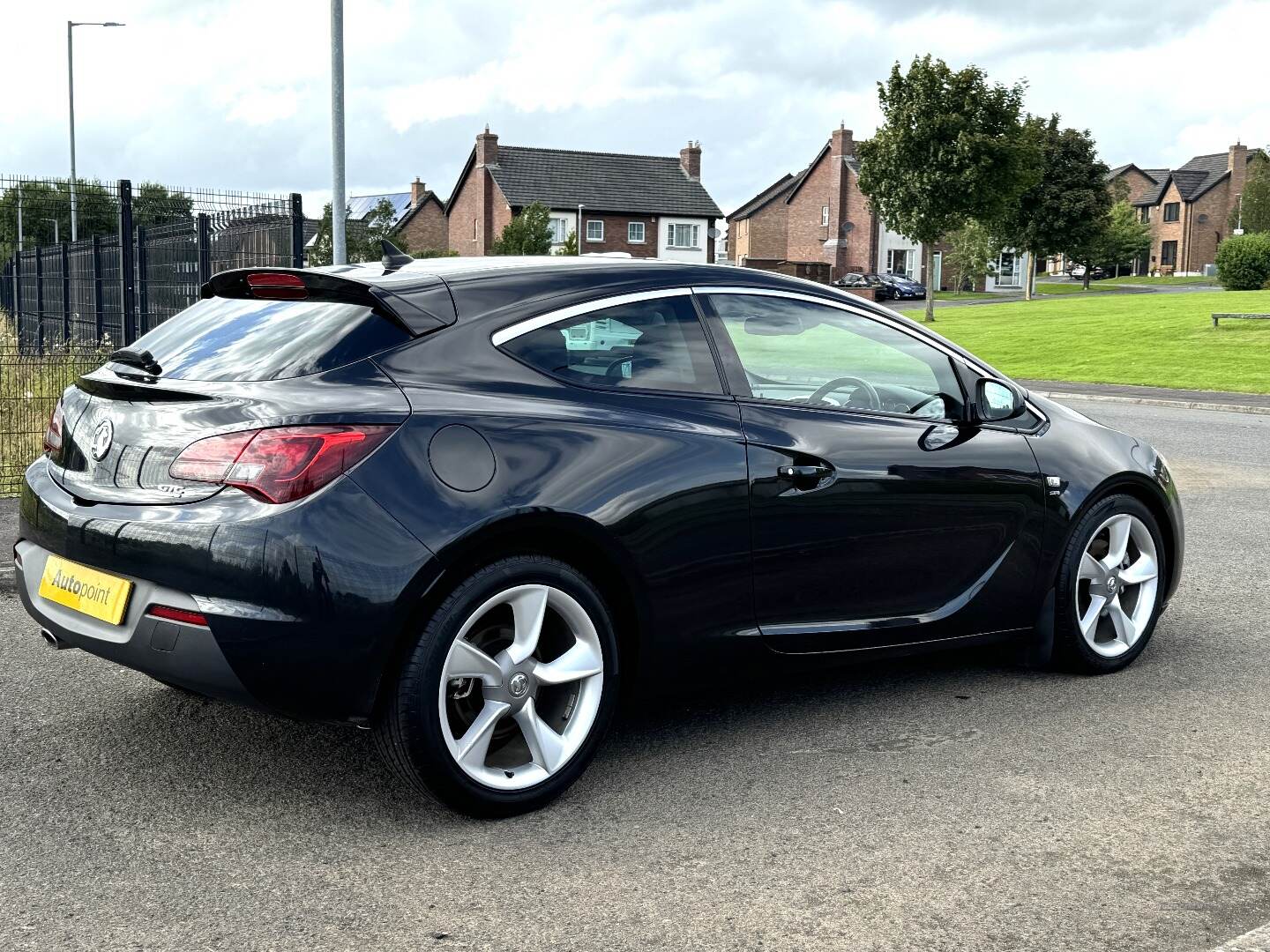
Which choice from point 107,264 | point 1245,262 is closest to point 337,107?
point 107,264

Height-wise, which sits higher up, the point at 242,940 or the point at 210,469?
the point at 210,469

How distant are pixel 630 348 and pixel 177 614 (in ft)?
5.07

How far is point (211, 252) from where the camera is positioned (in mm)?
14875

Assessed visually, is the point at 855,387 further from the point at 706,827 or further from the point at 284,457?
the point at 284,457

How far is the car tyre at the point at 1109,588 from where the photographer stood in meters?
5.22

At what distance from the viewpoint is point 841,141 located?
82750 mm

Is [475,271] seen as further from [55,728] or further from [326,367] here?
[55,728]

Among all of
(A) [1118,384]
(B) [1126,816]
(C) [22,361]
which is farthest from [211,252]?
(A) [1118,384]

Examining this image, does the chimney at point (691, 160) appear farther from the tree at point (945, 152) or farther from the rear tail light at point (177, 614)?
the rear tail light at point (177, 614)

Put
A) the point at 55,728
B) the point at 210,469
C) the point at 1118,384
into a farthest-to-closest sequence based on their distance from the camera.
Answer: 1. the point at 1118,384
2. the point at 55,728
3. the point at 210,469

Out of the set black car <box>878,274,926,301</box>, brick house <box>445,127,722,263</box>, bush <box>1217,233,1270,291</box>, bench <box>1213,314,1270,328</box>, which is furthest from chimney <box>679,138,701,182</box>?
bench <box>1213,314,1270,328</box>

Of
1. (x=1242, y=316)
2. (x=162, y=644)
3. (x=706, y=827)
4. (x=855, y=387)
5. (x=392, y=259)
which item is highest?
(x=1242, y=316)

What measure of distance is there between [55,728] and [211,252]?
11080 millimetres

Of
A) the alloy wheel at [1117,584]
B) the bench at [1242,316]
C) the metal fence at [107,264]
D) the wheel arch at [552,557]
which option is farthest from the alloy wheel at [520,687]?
the bench at [1242,316]
